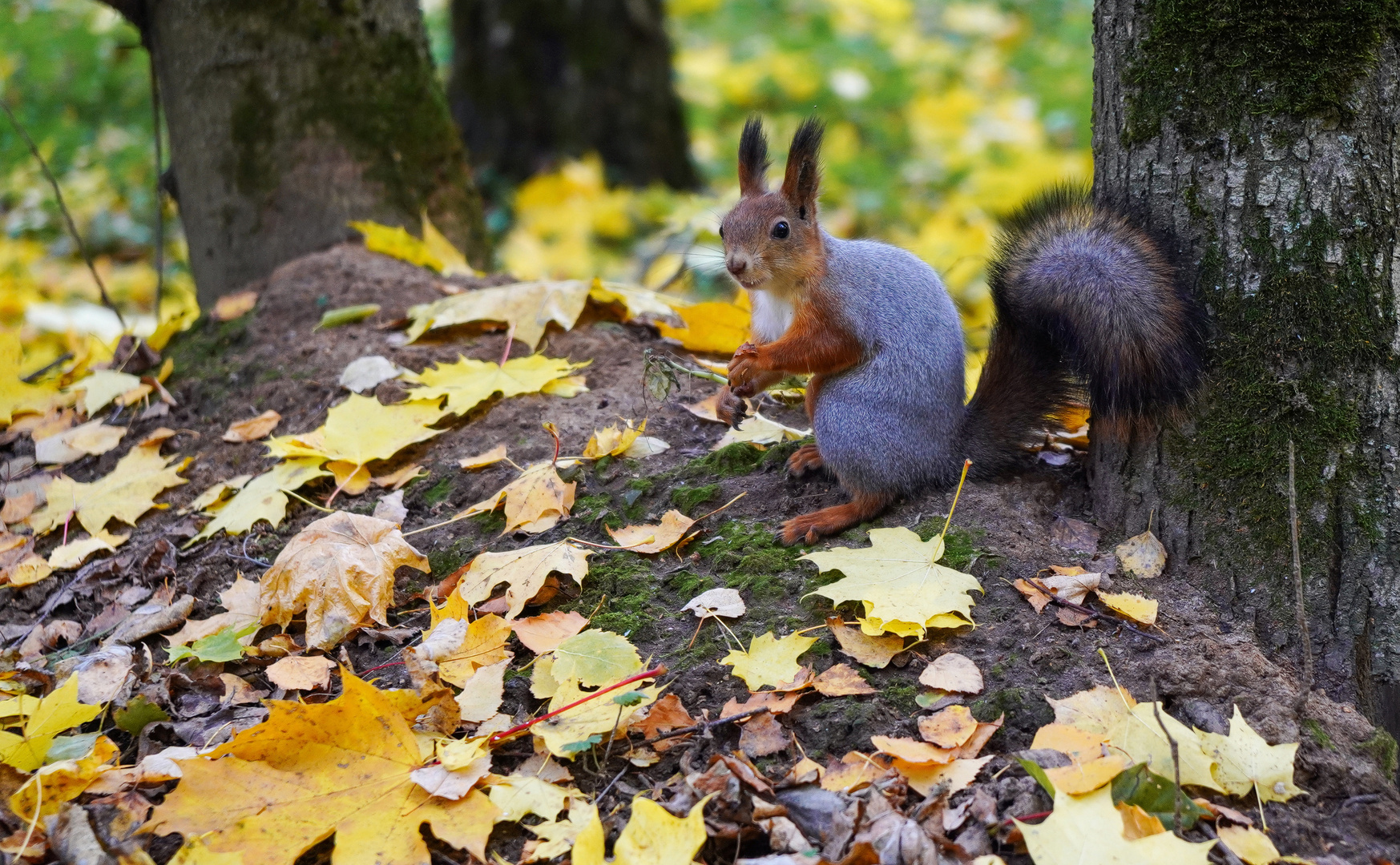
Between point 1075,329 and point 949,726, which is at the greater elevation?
point 1075,329

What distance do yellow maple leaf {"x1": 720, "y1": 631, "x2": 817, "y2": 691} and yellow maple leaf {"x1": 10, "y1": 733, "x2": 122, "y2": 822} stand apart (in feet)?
2.46

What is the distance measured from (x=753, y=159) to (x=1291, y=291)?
34.9 inches

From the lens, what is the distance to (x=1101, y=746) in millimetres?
1223

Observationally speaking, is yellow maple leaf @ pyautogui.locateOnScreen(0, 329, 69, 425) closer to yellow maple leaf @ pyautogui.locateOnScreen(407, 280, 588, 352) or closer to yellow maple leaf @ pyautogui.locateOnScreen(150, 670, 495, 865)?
yellow maple leaf @ pyautogui.locateOnScreen(407, 280, 588, 352)

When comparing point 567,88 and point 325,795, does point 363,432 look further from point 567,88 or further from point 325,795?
point 567,88


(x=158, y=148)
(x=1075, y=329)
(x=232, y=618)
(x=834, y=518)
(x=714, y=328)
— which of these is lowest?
(x=232, y=618)

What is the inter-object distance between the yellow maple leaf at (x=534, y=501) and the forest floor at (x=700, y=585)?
0.8 inches

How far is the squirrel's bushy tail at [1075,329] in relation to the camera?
4.81 feet

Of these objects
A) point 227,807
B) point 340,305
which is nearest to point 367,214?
point 340,305

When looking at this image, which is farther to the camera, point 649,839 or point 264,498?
point 264,498

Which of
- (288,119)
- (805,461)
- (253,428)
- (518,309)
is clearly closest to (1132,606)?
(805,461)

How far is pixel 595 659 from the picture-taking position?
1.40 metres

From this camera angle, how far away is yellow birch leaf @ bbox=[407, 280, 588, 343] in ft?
7.45

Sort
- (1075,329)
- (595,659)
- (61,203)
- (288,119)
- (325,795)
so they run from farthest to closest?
1. (61,203)
2. (288,119)
3. (1075,329)
4. (595,659)
5. (325,795)
